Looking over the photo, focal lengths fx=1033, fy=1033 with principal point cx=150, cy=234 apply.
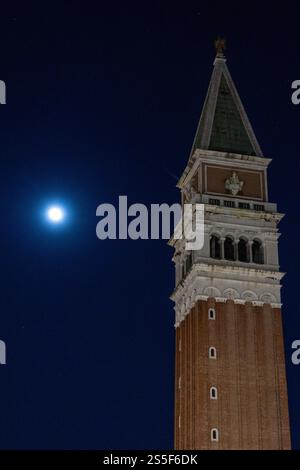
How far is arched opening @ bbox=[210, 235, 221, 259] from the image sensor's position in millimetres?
84394

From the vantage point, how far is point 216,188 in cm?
8738

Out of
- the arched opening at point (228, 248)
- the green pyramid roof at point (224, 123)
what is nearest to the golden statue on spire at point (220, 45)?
the green pyramid roof at point (224, 123)

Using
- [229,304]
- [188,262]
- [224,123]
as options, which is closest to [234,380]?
[229,304]

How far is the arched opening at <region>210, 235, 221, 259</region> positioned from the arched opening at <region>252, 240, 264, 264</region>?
→ 294 cm

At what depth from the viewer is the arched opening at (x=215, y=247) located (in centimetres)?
8439

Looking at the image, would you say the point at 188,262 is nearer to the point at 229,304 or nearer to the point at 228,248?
the point at 228,248

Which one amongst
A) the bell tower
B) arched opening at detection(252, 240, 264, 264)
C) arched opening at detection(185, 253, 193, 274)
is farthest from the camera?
arched opening at detection(185, 253, 193, 274)

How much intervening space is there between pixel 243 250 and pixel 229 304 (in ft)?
18.3

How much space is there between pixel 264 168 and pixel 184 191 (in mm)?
7612

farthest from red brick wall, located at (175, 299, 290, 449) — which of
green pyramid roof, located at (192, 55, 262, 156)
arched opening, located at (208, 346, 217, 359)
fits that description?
green pyramid roof, located at (192, 55, 262, 156)

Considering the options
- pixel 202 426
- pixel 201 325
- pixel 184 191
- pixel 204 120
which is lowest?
pixel 202 426

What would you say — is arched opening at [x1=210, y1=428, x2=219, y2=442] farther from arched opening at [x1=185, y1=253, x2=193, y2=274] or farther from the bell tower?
arched opening at [x1=185, y1=253, x2=193, y2=274]
